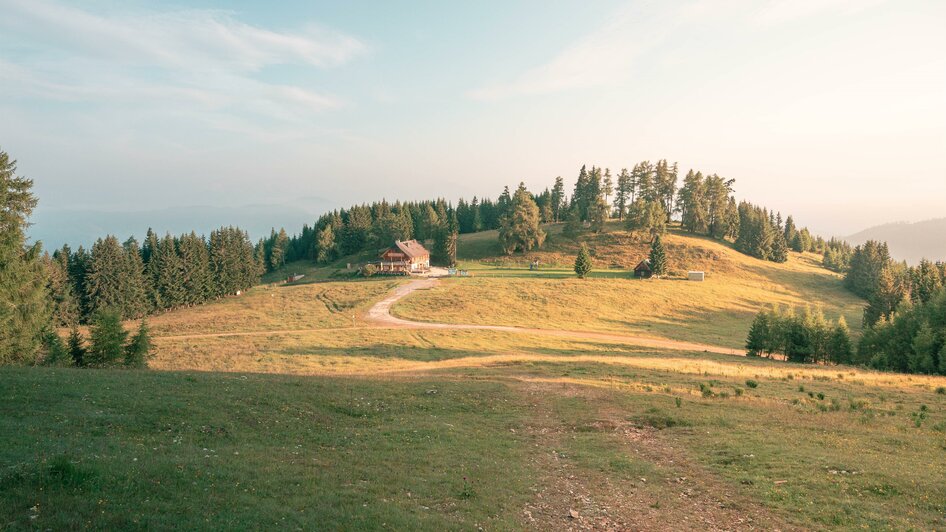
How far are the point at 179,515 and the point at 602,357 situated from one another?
41.1 metres

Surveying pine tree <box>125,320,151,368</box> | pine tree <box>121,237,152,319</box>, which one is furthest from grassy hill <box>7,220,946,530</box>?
pine tree <box>121,237,152,319</box>

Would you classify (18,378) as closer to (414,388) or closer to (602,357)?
(414,388)

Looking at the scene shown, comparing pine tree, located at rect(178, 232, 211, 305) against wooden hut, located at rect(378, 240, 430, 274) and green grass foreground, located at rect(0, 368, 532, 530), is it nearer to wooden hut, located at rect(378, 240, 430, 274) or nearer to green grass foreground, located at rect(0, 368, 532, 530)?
wooden hut, located at rect(378, 240, 430, 274)

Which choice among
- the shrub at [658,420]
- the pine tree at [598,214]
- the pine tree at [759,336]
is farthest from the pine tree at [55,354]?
the pine tree at [598,214]

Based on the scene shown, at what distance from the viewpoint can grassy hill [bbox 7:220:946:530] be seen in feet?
36.2

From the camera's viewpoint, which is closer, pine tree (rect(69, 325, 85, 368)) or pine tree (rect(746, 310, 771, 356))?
pine tree (rect(69, 325, 85, 368))

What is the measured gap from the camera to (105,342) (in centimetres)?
3453

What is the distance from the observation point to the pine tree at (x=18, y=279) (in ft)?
110

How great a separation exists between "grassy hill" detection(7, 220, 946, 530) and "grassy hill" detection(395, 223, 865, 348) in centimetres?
2962

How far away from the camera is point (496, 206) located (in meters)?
170

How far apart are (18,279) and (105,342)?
8.48 metres

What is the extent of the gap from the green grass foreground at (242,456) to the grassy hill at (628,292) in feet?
153

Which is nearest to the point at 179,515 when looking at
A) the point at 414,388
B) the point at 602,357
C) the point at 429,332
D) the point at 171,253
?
the point at 414,388

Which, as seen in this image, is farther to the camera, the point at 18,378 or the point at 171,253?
the point at 171,253
